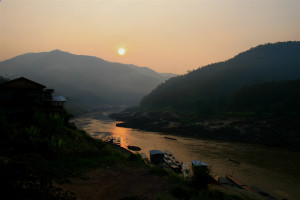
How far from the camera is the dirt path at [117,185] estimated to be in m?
12.1

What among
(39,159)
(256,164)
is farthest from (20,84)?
(256,164)

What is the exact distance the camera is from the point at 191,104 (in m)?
105

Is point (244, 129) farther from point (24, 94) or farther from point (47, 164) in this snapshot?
point (24, 94)

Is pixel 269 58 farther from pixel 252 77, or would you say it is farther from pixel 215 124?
pixel 215 124

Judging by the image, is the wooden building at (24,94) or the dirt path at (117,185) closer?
the dirt path at (117,185)

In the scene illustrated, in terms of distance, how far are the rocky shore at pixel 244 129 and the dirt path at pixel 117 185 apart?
44961 millimetres

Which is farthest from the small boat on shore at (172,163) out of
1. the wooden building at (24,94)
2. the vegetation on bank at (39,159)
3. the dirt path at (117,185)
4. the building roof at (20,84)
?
the building roof at (20,84)

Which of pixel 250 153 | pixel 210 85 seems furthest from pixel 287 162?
pixel 210 85

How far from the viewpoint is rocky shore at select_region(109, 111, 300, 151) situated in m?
50.9

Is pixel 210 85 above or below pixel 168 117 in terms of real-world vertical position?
above

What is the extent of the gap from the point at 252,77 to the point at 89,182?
5005 inches

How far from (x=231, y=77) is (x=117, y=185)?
127810 millimetres

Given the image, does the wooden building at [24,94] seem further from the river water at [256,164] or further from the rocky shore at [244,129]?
the rocky shore at [244,129]

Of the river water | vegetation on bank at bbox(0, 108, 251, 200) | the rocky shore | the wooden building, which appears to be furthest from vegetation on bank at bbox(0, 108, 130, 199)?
the rocky shore
